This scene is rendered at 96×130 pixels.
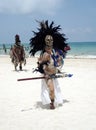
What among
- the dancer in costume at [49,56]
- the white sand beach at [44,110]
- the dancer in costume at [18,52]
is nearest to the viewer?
the white sand beach at [44,110]

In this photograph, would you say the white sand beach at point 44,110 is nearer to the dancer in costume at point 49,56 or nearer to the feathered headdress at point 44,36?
the dancer in costume at point 49,56

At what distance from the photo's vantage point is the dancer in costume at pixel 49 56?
28.8 ft

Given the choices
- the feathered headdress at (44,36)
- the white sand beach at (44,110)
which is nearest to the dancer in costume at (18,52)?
the white sand beach at (44,110)

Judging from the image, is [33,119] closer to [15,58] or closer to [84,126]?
[84,126]

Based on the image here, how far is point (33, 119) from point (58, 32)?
239cm

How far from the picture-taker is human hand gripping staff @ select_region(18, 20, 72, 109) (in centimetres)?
878

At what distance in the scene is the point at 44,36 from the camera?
9062 millimetres

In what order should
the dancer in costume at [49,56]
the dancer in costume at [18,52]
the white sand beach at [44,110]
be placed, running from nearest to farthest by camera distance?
the white sand beach at [44,110], the dancer in costume at [49,56], the dancer in costume at [18,52]

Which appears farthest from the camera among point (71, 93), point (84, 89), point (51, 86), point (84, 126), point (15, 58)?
point (15, 58)

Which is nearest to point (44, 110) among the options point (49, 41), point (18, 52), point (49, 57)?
point (49, 57)

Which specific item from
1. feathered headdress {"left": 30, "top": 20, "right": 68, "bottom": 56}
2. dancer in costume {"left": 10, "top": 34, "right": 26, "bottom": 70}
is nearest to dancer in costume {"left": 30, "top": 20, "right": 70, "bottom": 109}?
feathered headdress {"left": 30, "top": 20, "right": 68, "bottom": 56}

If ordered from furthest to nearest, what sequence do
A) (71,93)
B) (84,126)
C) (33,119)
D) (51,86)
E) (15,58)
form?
(15,58) → (71,93) → (51,86) → (33,119) → (84,126)

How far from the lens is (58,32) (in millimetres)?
9219

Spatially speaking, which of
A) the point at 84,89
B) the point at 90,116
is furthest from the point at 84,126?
the point at 84,89
